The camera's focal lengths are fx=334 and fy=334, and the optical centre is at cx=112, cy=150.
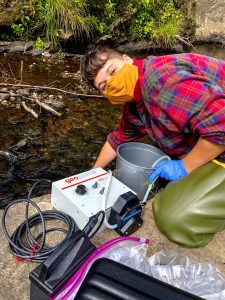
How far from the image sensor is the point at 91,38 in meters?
8.14

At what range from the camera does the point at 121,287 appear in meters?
1.17

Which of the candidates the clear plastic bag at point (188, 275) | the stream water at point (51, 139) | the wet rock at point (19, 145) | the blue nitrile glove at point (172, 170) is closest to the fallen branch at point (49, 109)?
the stream water at point (51, 139)

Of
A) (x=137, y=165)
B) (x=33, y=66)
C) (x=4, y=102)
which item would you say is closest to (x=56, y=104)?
(x=4, y=102)

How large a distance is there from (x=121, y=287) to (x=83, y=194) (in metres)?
1.01

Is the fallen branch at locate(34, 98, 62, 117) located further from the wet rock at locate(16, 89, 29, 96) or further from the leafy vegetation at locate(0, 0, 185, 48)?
the leafy vegetation at locate(0, 0, 185, 48)

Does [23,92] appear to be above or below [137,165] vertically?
below

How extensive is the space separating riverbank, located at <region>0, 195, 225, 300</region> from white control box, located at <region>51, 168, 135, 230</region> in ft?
0.61

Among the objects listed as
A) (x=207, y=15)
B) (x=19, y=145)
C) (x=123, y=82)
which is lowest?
(x=207, y=15)

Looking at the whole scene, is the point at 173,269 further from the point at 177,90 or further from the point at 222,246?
the point at 177,90

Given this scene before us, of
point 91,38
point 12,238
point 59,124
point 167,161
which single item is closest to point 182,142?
point 167,161

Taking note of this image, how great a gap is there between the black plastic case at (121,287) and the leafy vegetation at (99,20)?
706cm

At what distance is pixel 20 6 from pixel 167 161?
6827 millimetres

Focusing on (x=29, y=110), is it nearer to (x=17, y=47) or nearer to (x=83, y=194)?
(x=83, y=194)

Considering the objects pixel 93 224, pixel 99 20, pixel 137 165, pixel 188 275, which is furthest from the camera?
pixel 99 20
